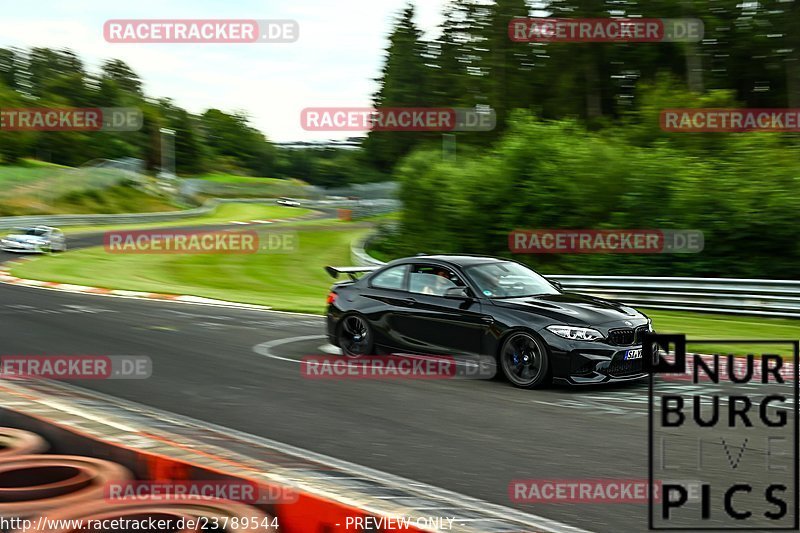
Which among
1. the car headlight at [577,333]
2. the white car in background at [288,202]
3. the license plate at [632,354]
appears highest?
the white car in background at [288,202]

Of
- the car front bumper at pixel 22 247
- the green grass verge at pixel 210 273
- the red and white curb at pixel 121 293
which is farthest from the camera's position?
the car front bumper at pixel 22 247

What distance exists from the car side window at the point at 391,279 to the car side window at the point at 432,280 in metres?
0.14

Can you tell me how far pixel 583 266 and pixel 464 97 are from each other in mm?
33078

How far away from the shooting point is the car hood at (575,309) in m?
9.23

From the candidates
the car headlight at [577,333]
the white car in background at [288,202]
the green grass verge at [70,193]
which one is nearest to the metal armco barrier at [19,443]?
the car headlight at [577,333]

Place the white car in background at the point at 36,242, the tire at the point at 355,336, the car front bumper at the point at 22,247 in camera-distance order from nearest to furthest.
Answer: the tire at the point at 355,336 → the car front bumper at the point at 22,247 → the white car in background at the point at 36,242

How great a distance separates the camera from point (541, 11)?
48094 mm

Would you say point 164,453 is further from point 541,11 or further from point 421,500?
point 541,11

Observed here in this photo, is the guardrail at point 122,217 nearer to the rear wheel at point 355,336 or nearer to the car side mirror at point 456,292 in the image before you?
the rear wheel at point 355,336

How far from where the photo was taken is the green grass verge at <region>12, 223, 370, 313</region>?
24484 mm

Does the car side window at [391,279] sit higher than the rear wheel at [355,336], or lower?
higher

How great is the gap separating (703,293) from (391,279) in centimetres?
957

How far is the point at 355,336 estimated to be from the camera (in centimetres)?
1114

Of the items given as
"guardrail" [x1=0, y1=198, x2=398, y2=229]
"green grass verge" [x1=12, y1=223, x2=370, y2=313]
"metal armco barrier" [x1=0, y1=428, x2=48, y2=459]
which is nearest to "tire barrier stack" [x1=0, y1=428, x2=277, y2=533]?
"metal armco barrier" [x1=0, y1=428, x2=48, y2=459]
